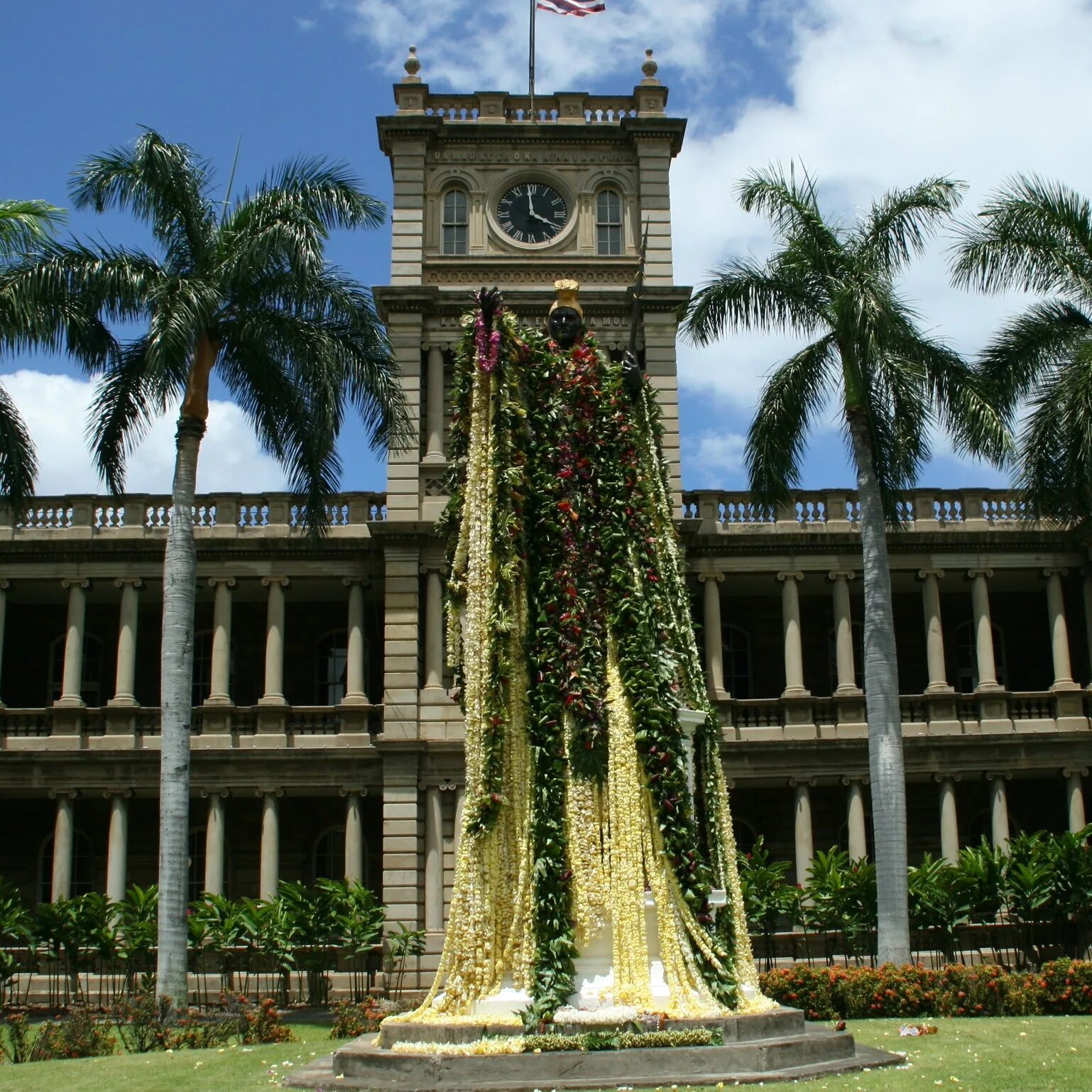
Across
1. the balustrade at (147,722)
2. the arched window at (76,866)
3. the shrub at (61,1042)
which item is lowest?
the shrub at (61,1042)

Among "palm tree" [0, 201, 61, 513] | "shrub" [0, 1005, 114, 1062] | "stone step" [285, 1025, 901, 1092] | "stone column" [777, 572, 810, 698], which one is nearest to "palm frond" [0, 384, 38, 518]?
"palm tree" [0, 201, 61, 513]

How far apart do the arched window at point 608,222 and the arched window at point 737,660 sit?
28.3ft

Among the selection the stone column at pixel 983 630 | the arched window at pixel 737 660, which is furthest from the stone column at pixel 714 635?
the stone column at pixel 983 630

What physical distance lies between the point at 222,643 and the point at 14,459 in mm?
9811

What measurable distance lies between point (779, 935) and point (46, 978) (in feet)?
42.7

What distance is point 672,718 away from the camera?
12.5m

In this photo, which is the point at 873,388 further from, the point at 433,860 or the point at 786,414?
the point at 433,860

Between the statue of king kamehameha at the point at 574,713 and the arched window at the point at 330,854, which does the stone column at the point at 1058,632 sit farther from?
the statue of king kamehameha at the point at 574,713

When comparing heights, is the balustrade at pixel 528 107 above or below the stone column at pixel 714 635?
above

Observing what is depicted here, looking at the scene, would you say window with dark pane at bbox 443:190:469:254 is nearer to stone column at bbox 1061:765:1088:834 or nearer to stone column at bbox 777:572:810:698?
stone column at bbox 777:572:810:698

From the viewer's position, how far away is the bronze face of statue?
1373cm

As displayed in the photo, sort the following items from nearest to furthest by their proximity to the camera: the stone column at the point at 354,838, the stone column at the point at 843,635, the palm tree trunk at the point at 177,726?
the palm tree trunk at the point at 177,726, the stone column at the point at 354,838, the stone column at the point at 843,635

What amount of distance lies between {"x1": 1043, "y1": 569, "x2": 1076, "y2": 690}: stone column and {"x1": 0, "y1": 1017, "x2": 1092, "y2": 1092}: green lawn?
14.1 metres

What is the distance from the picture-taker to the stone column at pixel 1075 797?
2798cm
